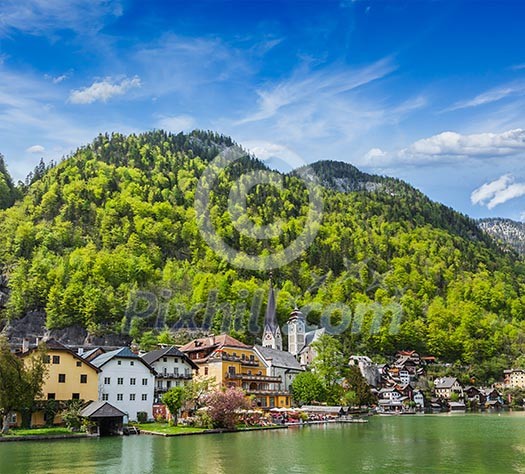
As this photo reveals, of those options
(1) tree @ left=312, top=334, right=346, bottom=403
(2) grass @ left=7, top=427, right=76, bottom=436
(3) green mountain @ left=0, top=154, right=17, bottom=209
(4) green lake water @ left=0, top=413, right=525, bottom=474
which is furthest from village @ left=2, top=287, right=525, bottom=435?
(3) green mountain @ left=0, top=154, right=17, bottom=209

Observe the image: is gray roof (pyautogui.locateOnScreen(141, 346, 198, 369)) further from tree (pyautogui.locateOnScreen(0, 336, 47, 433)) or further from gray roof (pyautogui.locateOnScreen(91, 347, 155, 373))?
tree (pyautogui.locateOnScreen(0, 336, 47, 433))

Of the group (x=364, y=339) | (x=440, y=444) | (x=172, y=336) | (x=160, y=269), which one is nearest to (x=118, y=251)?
(x=160, y=269)

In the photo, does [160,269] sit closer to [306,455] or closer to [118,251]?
[118,251]

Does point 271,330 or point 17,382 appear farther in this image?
point 271,330

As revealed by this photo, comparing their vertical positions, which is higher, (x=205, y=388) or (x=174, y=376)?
(x=174, y=376)

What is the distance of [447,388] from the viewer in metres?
118

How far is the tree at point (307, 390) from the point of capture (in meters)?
76.6

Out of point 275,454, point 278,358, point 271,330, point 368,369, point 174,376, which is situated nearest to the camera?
point 275,454

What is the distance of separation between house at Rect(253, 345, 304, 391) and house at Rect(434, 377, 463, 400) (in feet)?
138

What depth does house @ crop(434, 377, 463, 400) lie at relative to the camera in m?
118

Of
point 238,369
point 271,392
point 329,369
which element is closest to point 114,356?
point 238,369

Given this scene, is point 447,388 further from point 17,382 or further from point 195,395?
point 17,382

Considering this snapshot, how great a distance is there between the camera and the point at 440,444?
40.2 metres

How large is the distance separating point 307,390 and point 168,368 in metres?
19.8
